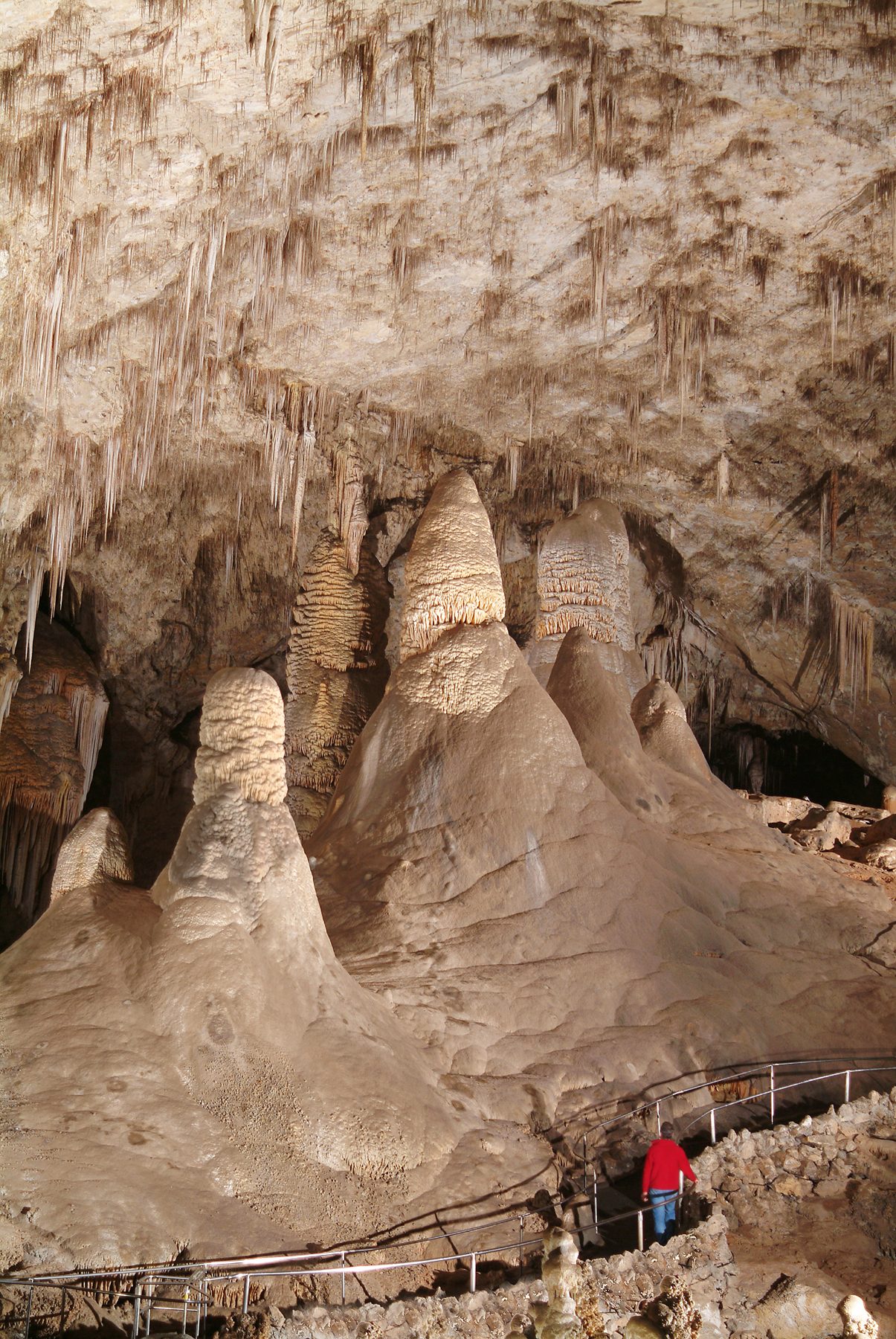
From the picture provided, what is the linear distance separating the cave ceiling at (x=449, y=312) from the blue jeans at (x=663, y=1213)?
877cm

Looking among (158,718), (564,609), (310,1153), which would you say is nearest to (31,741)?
(158,718)

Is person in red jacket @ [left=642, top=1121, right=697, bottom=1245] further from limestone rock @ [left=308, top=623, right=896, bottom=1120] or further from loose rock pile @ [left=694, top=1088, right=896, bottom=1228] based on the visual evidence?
limestone rock @ [left=308, top=623, right=896, bottom=1120]

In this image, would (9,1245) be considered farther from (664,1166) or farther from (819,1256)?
(819,1256)

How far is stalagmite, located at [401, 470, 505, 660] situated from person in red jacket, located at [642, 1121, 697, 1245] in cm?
611

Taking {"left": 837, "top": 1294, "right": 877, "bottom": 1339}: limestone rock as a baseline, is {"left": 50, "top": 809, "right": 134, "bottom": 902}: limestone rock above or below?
above

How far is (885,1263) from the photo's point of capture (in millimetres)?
7543

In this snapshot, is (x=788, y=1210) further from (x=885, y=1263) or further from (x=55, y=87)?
(x=55, y=87)

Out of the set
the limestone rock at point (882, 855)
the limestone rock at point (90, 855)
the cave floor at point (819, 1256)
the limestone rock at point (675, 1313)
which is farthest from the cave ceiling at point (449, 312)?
the cave floor at point (819, 1256)

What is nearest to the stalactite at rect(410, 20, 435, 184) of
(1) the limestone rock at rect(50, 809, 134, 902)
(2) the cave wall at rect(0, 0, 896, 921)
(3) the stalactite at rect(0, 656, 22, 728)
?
(2) the cave wall at rect(0, 0, 896, 921)

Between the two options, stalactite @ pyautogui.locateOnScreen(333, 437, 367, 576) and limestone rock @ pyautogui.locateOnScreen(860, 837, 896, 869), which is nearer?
limestone rock @ pyautogui.locateOnScreen(860, 837, 896, 869)

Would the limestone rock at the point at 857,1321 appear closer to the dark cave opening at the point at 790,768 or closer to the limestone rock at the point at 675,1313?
the limestone rock at the point at 675,1313

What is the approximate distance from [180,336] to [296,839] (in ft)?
24.0

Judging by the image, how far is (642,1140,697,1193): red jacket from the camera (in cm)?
723

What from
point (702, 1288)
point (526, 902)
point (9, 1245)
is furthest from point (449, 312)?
point (9, 1245)
